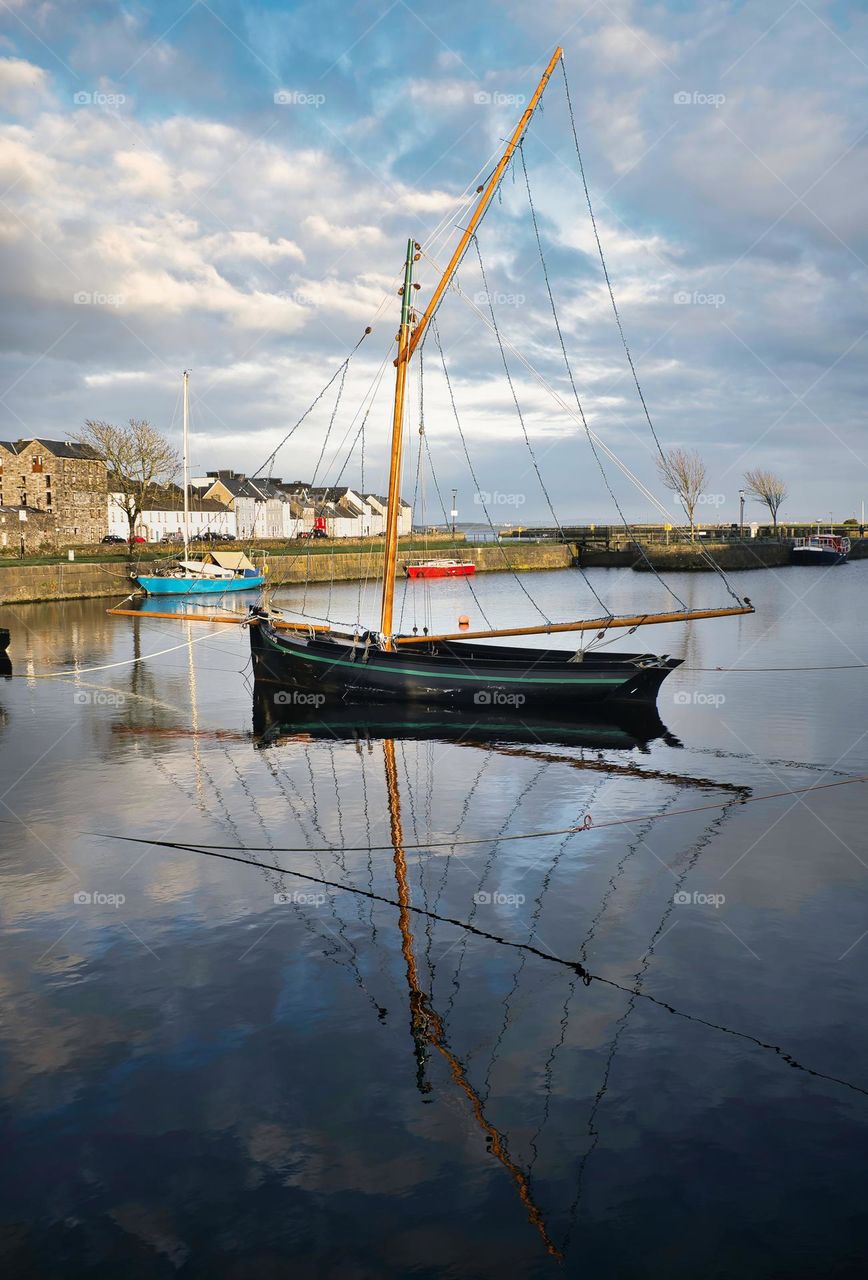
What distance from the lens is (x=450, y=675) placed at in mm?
26281

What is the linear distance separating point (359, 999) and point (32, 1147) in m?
3.54

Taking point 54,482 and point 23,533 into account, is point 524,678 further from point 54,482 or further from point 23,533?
point 54,482

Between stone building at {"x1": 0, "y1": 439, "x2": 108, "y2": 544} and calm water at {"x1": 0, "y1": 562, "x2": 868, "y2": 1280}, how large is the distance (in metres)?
91.9

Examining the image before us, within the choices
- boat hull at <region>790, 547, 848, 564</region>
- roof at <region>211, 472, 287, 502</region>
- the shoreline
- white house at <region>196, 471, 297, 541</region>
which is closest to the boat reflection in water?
the shoreline

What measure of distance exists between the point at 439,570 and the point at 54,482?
45323 millimetres

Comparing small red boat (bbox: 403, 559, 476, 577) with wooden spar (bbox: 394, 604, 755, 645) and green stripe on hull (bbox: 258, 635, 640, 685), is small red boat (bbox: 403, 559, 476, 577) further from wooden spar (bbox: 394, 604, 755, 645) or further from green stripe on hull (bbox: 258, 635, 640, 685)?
green stripe on hull (bbox: 258, 635, 640, 685)

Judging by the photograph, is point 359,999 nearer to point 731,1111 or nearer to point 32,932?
point 731,1111

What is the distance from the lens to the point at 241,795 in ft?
62.3

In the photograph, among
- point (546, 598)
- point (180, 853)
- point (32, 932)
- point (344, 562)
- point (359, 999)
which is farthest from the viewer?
point (344, 562)

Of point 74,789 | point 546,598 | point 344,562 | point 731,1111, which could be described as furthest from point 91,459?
point 731,1111

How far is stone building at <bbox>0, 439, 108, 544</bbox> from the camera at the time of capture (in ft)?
342

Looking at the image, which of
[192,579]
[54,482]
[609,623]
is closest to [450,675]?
[609,623]

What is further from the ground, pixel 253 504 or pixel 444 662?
pixel 253 504

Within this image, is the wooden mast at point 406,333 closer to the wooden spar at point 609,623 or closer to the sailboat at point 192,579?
the wooden spar at point 609,623
